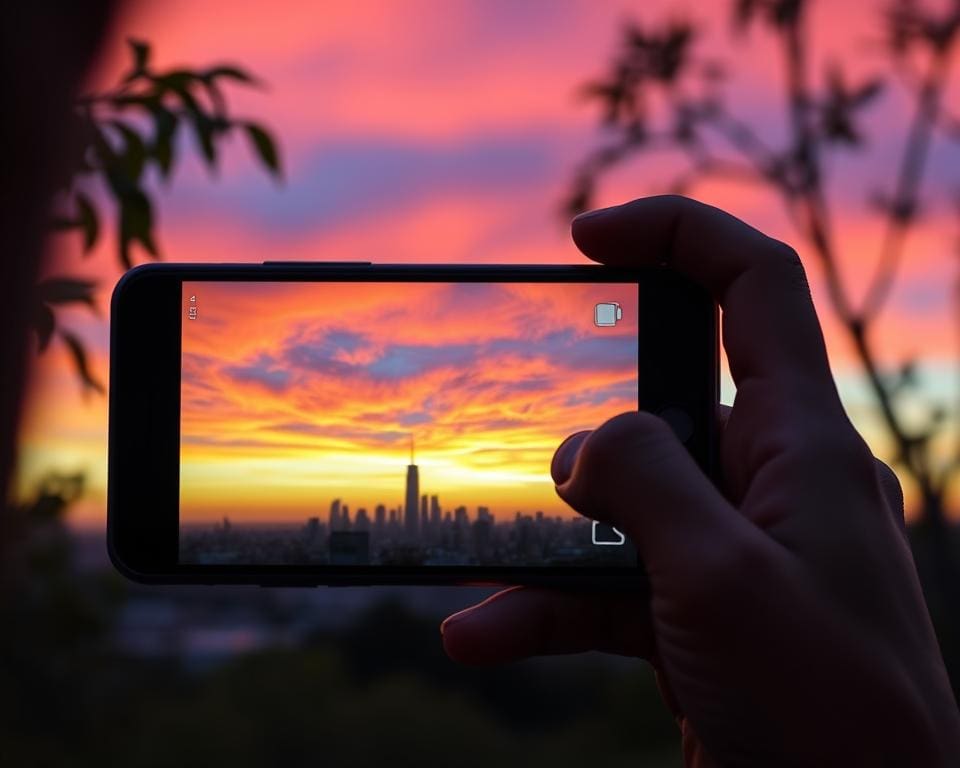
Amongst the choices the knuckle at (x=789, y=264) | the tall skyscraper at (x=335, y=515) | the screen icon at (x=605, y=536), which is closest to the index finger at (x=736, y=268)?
the knuckle at (x=789, y=264)

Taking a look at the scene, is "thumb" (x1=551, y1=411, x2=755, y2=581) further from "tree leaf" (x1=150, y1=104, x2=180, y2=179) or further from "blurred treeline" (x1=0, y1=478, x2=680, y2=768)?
"blurred treeline" (x1=0, y1=478, x2=680, y2=768)

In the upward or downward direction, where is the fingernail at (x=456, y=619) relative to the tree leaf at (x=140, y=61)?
downward

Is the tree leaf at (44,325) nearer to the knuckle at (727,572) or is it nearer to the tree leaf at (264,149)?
the tree leaf at (264,149)

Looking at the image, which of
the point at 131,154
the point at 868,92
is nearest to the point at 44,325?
the point at 131,154

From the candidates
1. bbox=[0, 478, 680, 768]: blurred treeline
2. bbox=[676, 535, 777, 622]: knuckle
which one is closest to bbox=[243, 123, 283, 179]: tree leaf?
bbox=[676, 535, 777, 622]: knuckle

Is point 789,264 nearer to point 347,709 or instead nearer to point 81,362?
point 81,362

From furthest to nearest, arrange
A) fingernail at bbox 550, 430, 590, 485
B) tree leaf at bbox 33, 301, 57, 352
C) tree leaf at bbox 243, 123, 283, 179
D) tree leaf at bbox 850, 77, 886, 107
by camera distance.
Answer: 1. tree leaf at bbox 850, 77, 886, 107
2. tree leaf at bbox 243, 123, 283, 179
3. tree leaf at bbox 33, 301, 57, 352
4. fingernail at bbox 550, 430, 590, 485
